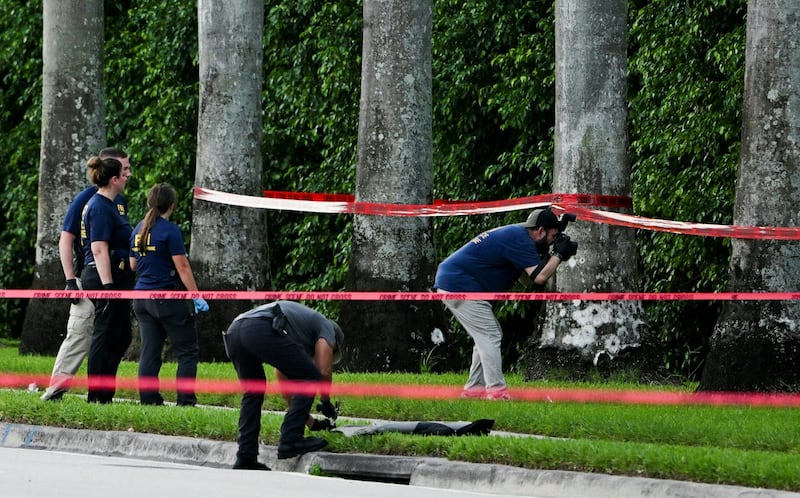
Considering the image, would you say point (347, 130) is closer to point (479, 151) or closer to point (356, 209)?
point (479, 151)

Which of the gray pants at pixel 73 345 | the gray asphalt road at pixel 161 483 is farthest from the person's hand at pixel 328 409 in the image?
the gray pants at pixel 73 345

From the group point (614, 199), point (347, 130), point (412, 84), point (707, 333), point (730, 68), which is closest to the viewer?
point (614, 199)

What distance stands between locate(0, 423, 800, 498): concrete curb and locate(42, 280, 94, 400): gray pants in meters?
1.04

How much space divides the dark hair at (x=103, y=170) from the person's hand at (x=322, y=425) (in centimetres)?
330

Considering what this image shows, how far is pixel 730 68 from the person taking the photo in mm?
18234

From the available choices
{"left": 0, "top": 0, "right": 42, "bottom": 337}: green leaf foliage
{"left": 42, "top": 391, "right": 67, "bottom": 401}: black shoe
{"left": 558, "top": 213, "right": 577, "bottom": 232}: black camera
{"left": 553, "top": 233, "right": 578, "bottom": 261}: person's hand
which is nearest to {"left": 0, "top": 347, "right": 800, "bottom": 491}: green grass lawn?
{"left": 42, "top": 391, "right": 67, "bottom": 401}: black shoe

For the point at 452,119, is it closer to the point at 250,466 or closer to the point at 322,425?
the point at 322,425

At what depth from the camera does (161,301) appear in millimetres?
13281

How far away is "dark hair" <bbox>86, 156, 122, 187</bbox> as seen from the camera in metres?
13.6

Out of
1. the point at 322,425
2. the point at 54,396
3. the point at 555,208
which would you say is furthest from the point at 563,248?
the point at 54,396

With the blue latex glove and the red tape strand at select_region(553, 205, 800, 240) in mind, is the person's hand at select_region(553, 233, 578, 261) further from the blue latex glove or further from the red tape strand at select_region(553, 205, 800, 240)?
the blue latex glove

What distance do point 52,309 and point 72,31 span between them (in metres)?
3.37

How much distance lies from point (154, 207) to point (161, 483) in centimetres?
382

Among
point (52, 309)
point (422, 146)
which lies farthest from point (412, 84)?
point (52, 309)
